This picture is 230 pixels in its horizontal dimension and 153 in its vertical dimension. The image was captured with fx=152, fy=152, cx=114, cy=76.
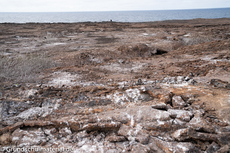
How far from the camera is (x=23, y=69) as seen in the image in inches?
265

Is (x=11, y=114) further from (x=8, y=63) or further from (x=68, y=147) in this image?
(x=8, y=63)

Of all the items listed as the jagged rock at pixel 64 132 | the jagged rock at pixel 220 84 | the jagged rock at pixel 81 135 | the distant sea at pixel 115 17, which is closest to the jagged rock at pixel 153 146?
the jagged rock at pixel 81 135

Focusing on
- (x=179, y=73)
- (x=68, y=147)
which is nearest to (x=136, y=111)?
(x=68, y=147)

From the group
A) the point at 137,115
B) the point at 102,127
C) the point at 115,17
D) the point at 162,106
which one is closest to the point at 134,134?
the point at 137,115

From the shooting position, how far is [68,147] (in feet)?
9.32

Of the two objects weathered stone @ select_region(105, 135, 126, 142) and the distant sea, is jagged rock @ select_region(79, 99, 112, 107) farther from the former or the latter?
the distant sea

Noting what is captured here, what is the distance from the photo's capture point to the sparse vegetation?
5918 millimetres

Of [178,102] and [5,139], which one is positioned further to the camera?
[178,102]

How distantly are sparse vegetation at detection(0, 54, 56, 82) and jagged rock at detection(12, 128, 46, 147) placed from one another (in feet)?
10.3

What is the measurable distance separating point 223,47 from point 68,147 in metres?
10.1

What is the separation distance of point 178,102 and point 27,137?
3488mm

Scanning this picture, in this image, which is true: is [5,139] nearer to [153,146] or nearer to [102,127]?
[102,127]

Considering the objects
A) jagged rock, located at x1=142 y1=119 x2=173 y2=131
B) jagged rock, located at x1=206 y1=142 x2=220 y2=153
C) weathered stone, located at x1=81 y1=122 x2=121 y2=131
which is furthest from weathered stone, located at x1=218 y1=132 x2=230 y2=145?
weathered stone, located at x1=81 y1=122 x2=121 y2=131

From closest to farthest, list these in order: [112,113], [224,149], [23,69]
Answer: [224,149] < [112,113] < [23,69]
